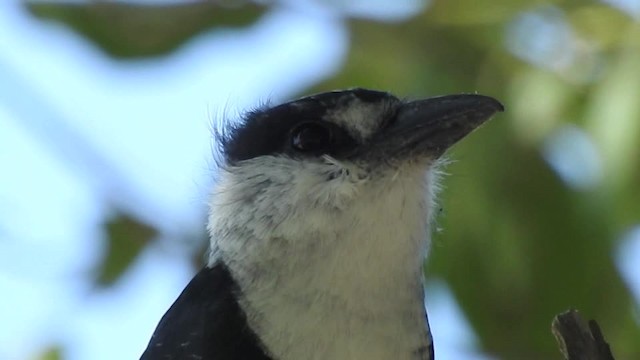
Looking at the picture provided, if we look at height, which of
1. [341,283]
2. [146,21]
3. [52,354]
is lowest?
[52,354]

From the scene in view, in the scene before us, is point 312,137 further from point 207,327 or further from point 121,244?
point 121,244

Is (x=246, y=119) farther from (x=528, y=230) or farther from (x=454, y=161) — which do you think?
(x=528, y=230)

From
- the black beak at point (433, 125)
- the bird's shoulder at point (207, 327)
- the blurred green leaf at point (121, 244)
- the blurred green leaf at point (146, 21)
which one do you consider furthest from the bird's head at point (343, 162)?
the blurred green leaf at point (121, 244)

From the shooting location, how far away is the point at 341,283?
2.81 meters

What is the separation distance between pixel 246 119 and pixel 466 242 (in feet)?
2.08

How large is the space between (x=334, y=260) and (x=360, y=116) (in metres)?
0.39

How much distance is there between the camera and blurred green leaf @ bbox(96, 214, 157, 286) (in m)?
4.02

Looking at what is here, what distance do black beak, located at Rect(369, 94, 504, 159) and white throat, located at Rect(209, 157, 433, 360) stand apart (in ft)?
0.18

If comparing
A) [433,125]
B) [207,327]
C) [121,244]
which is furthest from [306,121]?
[121,244]

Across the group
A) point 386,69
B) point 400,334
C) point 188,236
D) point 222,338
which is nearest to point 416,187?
point 400,334

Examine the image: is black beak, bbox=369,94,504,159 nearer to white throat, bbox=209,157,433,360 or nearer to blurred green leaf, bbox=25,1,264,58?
white throat, bbox=209,157,433,360

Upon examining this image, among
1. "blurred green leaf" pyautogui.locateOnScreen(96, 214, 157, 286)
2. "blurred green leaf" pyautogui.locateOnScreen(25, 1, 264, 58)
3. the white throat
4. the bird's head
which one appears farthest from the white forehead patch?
"blurred green leaf" pyautogui.locateOnScreen(96, 214, 157, 286)

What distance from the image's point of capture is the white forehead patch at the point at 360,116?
3.05 metres

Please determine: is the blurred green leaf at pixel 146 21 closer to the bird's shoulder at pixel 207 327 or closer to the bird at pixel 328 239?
the bird at pixel 328 239
